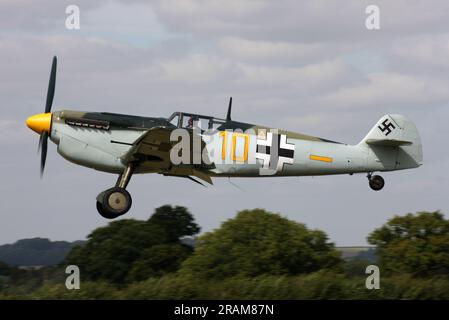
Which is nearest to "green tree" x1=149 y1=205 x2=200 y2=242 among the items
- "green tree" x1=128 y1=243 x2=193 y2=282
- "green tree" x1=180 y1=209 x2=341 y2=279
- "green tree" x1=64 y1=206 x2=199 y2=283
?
"green tree" x1=64 y1=206 x2=199 y2=283

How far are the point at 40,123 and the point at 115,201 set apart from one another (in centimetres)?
185

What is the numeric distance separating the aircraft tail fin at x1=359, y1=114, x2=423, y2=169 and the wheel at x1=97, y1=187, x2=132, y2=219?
460 centimetres

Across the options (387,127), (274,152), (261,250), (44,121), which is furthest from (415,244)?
(44,121)

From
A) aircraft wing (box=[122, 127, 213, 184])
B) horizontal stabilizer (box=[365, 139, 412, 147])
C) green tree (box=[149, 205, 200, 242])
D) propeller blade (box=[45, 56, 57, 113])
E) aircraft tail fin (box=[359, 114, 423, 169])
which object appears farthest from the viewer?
green tree (box=[149, 205, 200, 242])

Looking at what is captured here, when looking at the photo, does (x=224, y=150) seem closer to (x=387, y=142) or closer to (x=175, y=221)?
(x=387, y=142)

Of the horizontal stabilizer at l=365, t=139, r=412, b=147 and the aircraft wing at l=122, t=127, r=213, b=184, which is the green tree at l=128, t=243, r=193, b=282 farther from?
the horizontal stabilizer at l=365, t=139, r=412, b=147

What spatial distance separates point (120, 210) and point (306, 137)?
367cm

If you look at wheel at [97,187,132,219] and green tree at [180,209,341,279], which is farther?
green tree at [180,209,341,279]

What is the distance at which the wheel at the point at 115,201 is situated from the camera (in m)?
14.8

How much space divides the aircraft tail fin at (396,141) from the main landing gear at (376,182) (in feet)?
1.13

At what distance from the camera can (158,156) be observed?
1504cm

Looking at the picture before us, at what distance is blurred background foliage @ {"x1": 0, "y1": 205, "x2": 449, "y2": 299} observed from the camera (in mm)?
16609
